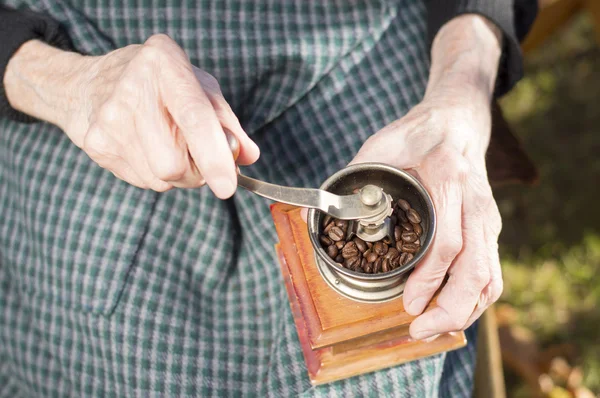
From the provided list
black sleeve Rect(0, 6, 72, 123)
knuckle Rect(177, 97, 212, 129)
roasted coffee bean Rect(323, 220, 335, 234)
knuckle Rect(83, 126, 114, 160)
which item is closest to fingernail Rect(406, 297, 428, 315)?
roasted coffee bean Rect(323, 220, 335, 234)

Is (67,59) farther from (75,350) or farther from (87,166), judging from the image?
(75,350)

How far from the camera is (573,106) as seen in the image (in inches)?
106

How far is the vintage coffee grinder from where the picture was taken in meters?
0.91

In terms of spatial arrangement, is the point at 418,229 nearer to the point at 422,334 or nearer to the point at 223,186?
the point at 422,334

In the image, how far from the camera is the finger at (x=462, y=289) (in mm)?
1025

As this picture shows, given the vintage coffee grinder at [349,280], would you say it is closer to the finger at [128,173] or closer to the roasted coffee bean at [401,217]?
the roasted coffee bean at [401,217]

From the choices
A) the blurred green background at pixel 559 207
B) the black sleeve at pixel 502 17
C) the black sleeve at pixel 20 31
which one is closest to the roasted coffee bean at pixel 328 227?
the black sleeve at pixel 502 17

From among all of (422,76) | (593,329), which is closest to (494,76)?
(422,76)

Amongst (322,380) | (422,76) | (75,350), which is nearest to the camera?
(322,380)

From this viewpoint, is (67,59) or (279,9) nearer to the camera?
(67,59)

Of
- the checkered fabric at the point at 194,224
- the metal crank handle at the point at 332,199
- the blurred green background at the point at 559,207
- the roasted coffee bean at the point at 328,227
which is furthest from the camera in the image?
the blurred green background at the point at 559,207

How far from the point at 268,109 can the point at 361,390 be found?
680mm

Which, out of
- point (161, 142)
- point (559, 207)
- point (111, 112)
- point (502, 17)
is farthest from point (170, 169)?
point (559, 207)

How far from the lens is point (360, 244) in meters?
A: 0.99
